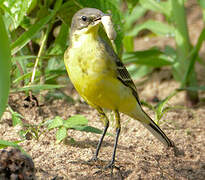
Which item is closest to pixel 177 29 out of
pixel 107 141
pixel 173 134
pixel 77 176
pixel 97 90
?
pixel 173 134

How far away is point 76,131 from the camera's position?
4094mm

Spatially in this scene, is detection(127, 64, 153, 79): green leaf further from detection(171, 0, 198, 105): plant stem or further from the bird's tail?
the bird's tail

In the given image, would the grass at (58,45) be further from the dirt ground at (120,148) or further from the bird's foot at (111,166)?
the bird's foot at (111,166)

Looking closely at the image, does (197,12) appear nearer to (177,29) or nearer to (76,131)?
(177,29)

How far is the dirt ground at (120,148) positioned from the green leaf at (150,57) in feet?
2.24

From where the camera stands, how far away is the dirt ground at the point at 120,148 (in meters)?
3.27

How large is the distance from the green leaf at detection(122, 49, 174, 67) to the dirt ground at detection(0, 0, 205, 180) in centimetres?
68


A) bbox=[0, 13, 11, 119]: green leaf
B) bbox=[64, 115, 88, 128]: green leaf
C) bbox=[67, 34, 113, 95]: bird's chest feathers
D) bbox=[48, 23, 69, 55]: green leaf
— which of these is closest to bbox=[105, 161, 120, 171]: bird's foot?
bbox=[64, 115, 88, 128]: green leaf

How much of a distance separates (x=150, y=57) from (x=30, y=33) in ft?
5.83

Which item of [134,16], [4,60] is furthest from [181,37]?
[4,60]

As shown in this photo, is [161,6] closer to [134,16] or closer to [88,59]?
[134,16]

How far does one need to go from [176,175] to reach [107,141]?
868 millimetres

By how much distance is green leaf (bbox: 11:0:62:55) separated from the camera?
4129 millimetres

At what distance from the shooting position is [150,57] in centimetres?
537
